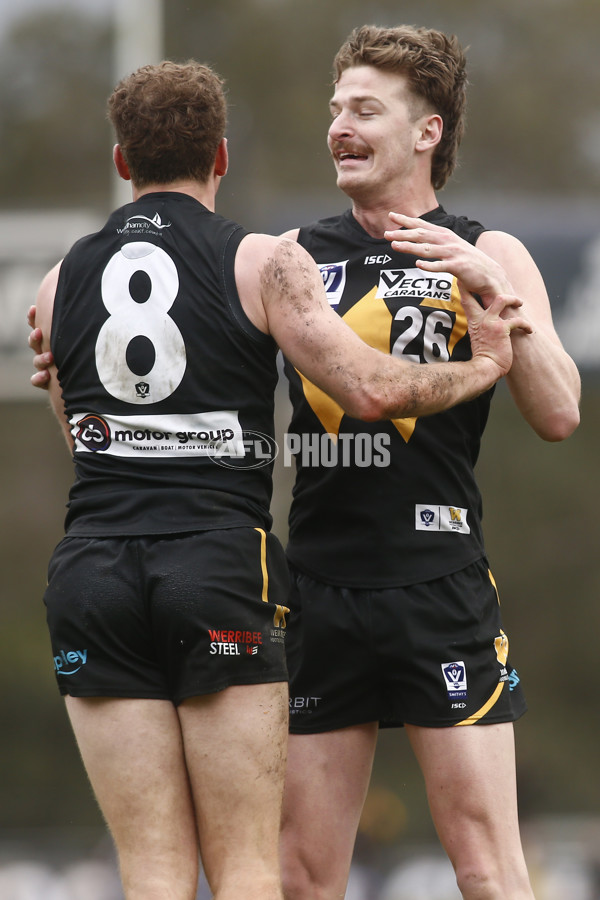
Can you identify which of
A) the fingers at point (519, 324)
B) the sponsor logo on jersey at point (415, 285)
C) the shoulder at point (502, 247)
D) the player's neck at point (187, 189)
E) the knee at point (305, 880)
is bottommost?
the knee at point (305, 880)

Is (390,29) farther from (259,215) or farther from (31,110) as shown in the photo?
(31,110)

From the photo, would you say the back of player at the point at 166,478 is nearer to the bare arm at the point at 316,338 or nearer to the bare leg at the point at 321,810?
the bare arm at the point at 316,338

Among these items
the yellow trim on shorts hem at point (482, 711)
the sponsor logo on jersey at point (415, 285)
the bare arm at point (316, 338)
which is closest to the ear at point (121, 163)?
the bare arm at point (316, 338)

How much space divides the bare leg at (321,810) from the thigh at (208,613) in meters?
0.69

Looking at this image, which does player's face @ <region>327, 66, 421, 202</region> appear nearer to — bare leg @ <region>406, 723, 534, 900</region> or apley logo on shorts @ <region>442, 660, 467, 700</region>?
apley logo on shorts @ <region>442, 660, 467, 700</region>

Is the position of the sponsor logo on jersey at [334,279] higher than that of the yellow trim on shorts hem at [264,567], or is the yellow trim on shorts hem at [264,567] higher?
the sponsor logo on jersey at [334,279]

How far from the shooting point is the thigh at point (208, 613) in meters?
2.94

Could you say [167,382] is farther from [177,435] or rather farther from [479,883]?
[479,883]

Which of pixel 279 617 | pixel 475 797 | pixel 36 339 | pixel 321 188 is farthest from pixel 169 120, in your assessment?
pixel 321 188

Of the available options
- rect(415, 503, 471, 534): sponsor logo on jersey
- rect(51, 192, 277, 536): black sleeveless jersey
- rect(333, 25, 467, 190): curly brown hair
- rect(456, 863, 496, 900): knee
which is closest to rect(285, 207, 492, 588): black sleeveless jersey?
rect(415, 503, 471, 534): sponsor logo on jersey

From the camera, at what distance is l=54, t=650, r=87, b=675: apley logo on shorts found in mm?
3020

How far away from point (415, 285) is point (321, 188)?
17.2 meters

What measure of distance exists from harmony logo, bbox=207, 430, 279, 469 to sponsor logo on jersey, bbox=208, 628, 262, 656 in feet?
1.33

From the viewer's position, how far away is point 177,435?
9.95 ft
